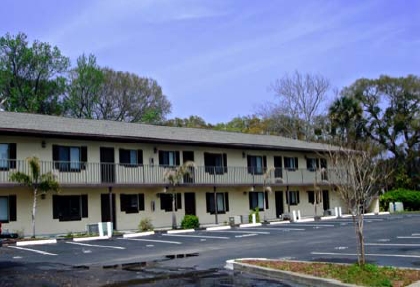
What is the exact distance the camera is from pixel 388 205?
47219mm

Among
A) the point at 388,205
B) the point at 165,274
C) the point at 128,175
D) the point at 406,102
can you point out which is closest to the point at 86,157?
the point at 128,175

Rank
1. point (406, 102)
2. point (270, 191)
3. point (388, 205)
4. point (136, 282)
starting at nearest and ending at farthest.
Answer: point (136, 282)
point (270, 191)
point (388, 205)
point (406, 102)

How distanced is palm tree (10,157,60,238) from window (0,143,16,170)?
134 cm

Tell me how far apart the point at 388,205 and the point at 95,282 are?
39.8 metres

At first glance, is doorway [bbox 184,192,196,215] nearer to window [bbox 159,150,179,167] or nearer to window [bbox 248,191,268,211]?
window [bbox 159,150,179,167]

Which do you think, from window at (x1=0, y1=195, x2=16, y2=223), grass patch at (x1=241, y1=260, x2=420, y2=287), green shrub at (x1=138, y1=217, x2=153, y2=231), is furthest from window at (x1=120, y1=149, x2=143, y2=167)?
grass patch at (x1=241, y1=260, x2=420, y2=287)

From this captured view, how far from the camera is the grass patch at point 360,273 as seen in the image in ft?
32.3

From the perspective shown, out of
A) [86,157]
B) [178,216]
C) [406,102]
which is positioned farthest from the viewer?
[406,102]

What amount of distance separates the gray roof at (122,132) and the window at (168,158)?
3.16 ft

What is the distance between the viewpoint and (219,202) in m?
37.0

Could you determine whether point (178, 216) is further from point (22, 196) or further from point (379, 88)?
point (379, 88)

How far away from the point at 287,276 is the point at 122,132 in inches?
874

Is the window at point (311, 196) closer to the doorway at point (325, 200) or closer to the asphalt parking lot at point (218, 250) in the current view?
the doorway at point (325, 200)

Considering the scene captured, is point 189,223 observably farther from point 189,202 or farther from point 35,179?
point 35,179
